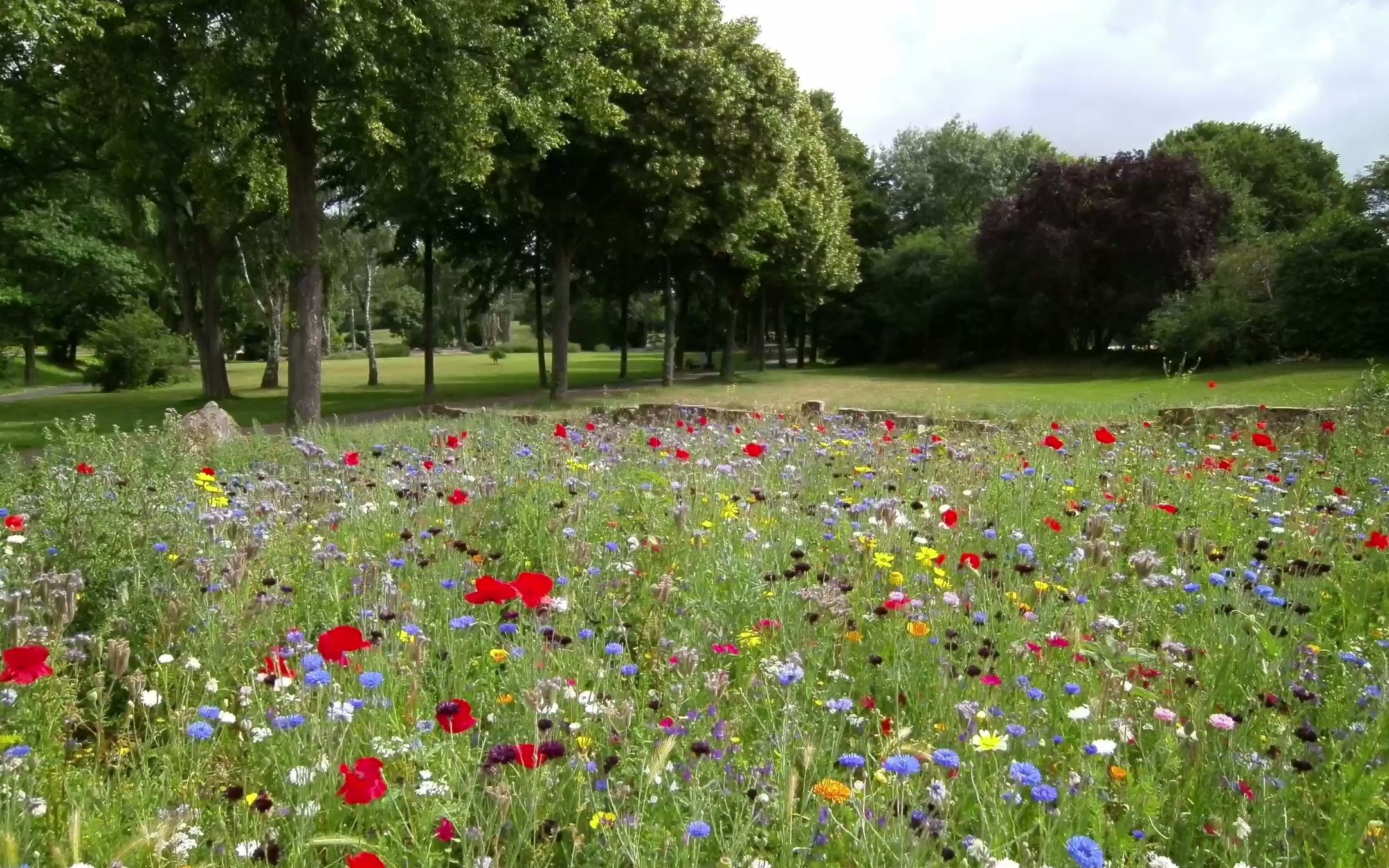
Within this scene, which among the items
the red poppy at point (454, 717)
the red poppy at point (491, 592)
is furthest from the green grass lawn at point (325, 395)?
the red poppy at point (454, 717)

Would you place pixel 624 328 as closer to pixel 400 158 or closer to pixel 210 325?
pixel 210 325

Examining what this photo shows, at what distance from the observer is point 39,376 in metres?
46.0

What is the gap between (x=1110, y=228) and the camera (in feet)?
134

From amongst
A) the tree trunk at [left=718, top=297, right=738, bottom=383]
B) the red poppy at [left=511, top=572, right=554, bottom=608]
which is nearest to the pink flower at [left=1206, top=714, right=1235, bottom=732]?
the red poppy at [left=511, top=572, right=554, bottom=608]

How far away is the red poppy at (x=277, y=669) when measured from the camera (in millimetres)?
2672

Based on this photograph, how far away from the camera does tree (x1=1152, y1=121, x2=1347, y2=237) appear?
50344 millimetres

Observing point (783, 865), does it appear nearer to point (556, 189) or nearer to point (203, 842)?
point (203, 842)

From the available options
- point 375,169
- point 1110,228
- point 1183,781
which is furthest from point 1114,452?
point 1110,228

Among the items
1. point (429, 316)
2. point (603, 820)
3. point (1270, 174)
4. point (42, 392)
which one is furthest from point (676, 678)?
point (1270, 174)

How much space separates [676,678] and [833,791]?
2.93 feet

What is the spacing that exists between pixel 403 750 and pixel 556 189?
76.0 feet

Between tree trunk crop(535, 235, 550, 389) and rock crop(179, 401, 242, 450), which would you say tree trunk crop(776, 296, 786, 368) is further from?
rock crop(179, 401, 242, 450)

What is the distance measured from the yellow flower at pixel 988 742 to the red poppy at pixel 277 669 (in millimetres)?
1841

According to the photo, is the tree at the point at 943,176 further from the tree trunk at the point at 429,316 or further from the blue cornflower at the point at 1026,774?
the blue cornflower at the point at 1026,774
